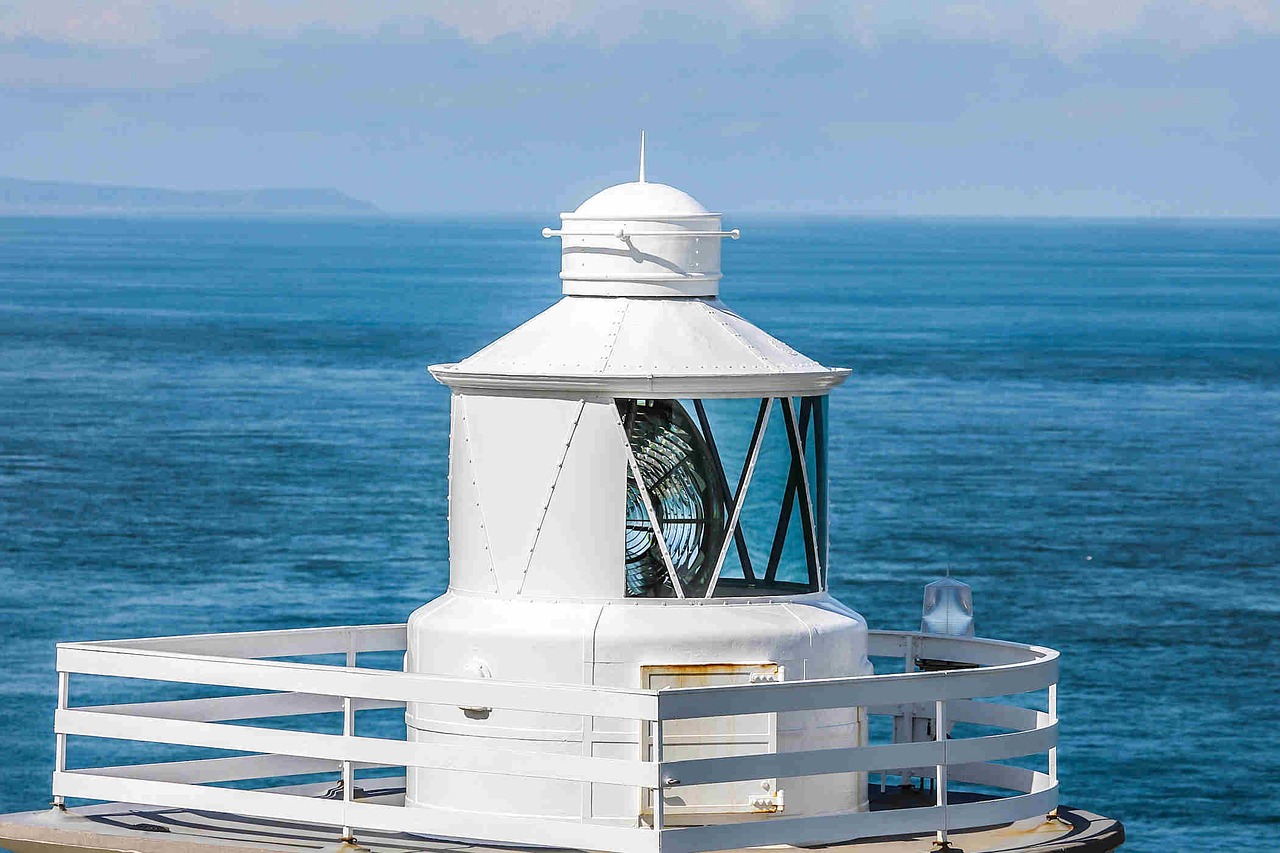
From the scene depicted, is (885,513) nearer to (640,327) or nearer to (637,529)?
(640,327)

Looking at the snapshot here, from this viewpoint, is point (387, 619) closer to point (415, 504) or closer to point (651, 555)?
point (415, 504)

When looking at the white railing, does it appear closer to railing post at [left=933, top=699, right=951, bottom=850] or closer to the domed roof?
railing post at [left=933, top=699, right=951, bottom=850]

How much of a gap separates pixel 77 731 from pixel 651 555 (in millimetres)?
3507

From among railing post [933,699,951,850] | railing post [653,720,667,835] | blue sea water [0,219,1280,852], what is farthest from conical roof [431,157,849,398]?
blue sea water [0,219,1280,852]

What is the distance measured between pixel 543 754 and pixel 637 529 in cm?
192

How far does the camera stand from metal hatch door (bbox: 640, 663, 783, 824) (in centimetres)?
1619

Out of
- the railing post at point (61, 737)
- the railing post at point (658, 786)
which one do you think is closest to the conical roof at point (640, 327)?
the railing post at point (658, 786)

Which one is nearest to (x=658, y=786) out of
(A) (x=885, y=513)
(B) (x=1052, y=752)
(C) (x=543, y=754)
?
(C) (x=543, y=754)

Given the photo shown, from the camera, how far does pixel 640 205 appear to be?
17047 mm

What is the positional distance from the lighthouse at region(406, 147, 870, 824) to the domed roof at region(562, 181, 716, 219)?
0.7 inches

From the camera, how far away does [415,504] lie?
8762 cm

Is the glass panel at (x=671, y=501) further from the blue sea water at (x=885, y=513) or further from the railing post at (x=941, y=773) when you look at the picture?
the blue sea water at (x=885, y=513)

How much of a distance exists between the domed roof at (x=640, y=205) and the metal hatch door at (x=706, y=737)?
9.14 feet

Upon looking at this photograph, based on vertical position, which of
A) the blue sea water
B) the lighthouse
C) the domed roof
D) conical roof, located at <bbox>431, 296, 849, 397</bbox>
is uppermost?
the domed roof
